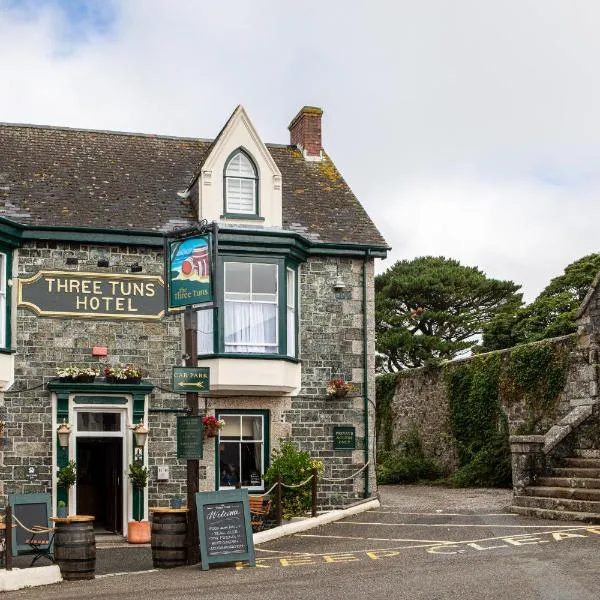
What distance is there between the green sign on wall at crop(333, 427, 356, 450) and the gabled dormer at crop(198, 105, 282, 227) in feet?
14.3

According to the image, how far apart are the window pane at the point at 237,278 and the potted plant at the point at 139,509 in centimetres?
387

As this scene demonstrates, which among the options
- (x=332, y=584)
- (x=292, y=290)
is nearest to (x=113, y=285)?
(x=292, y=290)

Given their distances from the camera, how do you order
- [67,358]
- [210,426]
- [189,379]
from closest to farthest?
[189,379] < [67,358] < [210,426]

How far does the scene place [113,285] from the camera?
2052 centimetres

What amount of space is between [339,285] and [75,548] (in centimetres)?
907

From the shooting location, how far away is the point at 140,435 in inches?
784

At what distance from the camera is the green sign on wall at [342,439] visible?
21.3 metres

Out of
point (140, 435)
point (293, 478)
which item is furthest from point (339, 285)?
point (140, 435)

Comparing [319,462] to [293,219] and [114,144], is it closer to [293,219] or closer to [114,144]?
[293,219]

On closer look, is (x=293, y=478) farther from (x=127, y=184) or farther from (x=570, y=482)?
(x=127, y=184)

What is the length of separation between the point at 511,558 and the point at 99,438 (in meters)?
9.15

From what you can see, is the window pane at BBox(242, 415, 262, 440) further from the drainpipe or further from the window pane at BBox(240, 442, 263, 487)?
the drainpipe

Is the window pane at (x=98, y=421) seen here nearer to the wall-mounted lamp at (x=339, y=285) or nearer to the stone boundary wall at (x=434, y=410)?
the wall-mounted lamp at (x=339, y=285)

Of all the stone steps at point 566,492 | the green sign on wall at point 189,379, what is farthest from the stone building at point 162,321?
the green sign on wall at point 189,379
